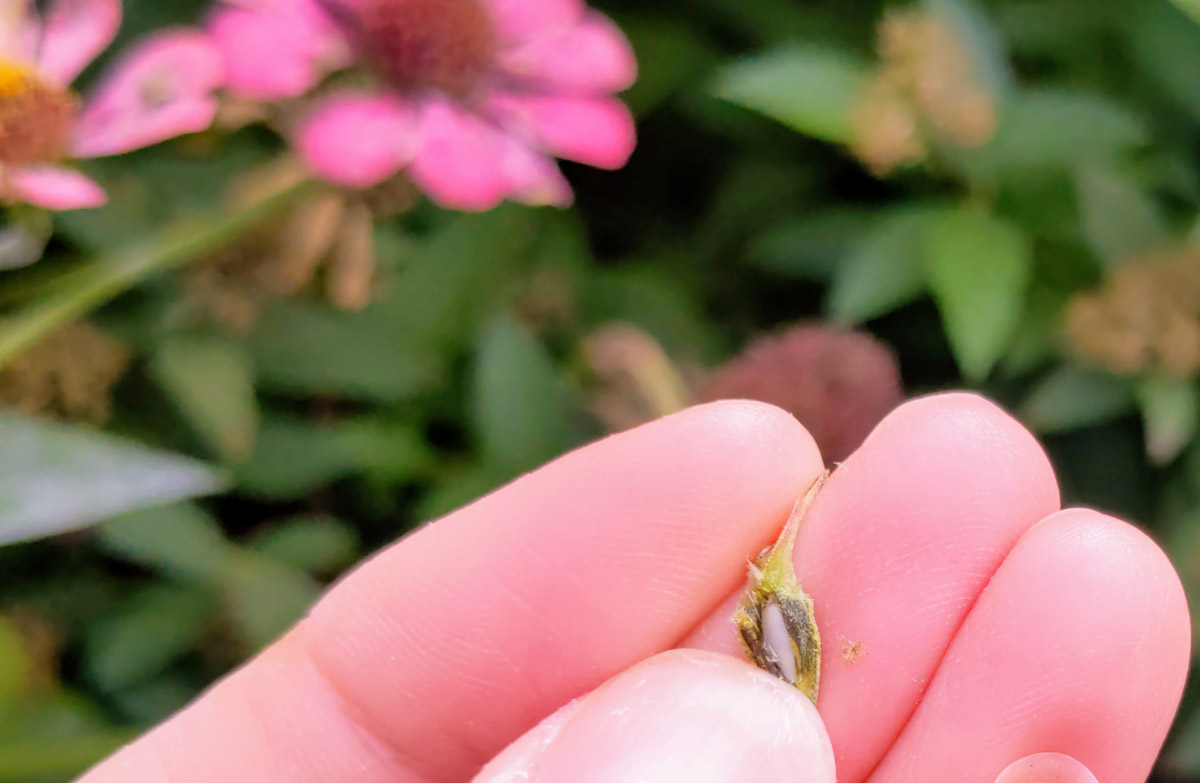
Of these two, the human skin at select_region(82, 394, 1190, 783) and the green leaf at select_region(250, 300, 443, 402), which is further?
the green leaf at select_region(250, 300, 443, 402)

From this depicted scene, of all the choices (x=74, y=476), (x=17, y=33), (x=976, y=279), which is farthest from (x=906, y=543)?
(x=17, y=33)

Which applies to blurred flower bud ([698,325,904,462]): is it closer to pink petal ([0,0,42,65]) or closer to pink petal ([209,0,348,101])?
pink petal ([209,0,348,101])

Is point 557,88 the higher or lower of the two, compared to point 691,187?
higher

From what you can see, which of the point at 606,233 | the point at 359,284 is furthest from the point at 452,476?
the point at 606,233

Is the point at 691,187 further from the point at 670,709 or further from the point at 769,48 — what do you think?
the point at 670,709

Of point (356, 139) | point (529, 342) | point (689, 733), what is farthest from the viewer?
point (529, 342)

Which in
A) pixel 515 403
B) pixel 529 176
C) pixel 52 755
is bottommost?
pixel 52 755

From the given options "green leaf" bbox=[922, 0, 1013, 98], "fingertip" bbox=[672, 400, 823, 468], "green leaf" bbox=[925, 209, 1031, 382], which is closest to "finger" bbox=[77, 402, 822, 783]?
"fingertip" bbox=[672, 400, 823, 468]

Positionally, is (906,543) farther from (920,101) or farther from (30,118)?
(30,118)
